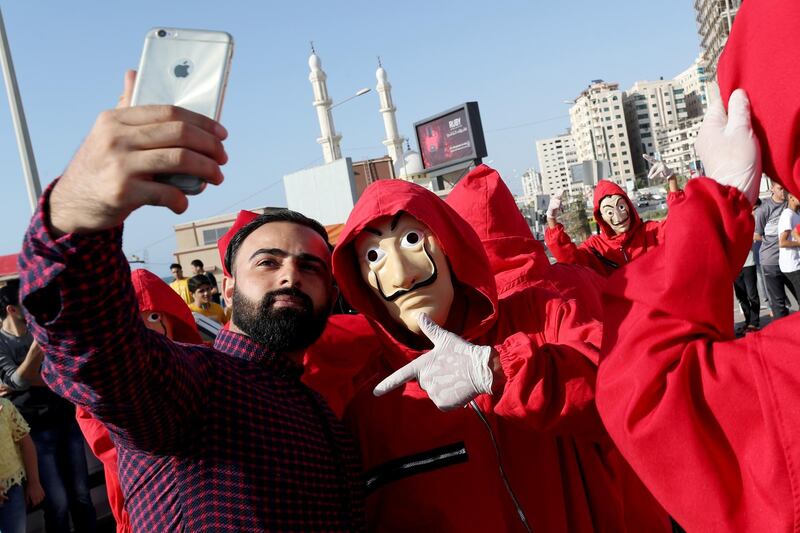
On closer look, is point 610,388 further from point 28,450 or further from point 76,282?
point 28,450

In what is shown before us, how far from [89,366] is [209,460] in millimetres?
438

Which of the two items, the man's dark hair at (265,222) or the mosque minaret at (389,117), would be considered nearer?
the man's dark hair at (265,222)

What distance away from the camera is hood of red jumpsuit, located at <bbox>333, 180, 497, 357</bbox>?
90.0 inches

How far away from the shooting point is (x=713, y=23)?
10006 centimetres

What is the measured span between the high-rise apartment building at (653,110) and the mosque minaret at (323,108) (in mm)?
90429

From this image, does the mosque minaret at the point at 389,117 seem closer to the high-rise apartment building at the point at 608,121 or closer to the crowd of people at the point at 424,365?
the crowd of people at the point at 424,365

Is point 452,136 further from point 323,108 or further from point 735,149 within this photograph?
point 323,108

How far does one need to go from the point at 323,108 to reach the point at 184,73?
2335 inches

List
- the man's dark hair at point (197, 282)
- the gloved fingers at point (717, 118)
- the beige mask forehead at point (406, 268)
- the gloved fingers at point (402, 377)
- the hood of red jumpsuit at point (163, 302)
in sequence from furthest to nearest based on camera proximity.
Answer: the man's dark hair at point (197, 282) → the hood of red jumpsuit at point (163, 302) → the beige mask forehead at point (406, 268) → the gloved fingers at point (402, 377) → the gloved fingers at point (717, 118)

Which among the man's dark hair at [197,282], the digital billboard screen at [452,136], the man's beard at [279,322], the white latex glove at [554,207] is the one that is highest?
the digital billboard screen at [452,136]

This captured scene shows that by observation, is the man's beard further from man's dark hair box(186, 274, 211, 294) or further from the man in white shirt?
the man in white shirt

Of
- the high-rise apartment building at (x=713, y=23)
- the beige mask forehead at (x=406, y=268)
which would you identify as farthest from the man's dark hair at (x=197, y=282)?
the high-rise apartment building at (x=713, y=23)

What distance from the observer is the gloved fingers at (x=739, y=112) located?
1.23m

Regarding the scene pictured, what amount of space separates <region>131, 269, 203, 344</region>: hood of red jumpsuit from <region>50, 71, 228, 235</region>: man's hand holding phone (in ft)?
7.10
